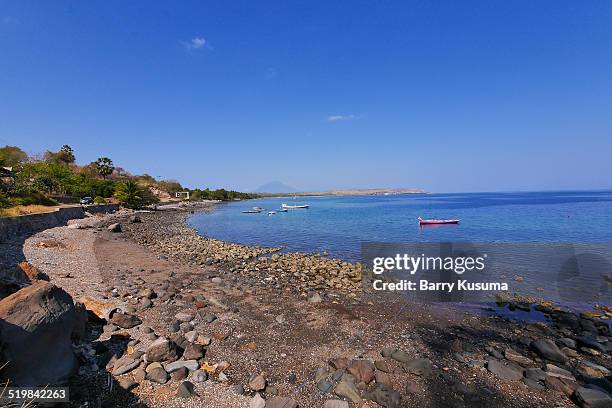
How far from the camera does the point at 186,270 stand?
15.3 m

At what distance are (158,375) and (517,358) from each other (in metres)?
8.56

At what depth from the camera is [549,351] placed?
7.18 meters

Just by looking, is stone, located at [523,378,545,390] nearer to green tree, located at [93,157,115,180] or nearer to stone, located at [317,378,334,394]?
stone, located at [317,378,334,394]

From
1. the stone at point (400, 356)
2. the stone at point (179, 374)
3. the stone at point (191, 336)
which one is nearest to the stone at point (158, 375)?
the stone at point (179, 374)

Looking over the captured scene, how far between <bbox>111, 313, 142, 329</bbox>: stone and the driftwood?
25 cm

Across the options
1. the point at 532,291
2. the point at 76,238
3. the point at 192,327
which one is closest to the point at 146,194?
the point at 76,238

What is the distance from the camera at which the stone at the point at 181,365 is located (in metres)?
5.77

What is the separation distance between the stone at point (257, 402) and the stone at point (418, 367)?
3380 mm

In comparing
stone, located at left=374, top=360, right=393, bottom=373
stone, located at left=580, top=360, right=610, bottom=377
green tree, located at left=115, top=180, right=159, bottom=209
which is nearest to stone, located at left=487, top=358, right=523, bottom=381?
stone, located at left=580, top=360, right=610, bottom=377

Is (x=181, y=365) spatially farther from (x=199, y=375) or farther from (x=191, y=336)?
(x=191, y=336)

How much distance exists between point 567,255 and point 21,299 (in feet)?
93.0

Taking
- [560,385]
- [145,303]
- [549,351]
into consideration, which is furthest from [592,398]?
[145,303]

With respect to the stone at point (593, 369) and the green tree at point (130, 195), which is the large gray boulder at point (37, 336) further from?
the green tree at point (130, 195)

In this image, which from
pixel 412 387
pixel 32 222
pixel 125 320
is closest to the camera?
pixel 412 387
